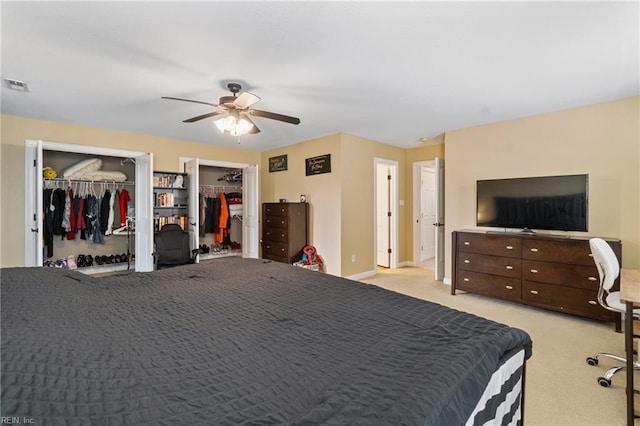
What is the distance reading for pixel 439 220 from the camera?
16.3 feet

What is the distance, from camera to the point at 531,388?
2.04m

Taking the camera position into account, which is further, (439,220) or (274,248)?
(274,248)

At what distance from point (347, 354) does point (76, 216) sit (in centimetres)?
521

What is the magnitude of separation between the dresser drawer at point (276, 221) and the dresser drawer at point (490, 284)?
9.22 ft

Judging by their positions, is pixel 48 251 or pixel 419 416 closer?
pixel 419 416

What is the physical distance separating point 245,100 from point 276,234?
303 centimetres

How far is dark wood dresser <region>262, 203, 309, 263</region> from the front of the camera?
16.4ft

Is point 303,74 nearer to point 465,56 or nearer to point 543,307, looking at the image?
point 465,56

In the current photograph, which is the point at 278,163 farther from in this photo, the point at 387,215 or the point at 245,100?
the point at 245,100

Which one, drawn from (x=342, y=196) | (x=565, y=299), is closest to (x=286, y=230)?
(x=342, y=196)

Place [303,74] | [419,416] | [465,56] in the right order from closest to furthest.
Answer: [419,416] → [465,56] → [303,74]

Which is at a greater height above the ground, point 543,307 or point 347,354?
point 347,354

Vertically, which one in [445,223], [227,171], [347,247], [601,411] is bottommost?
[601,411]


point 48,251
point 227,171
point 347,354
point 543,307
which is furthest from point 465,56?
point 48,251
